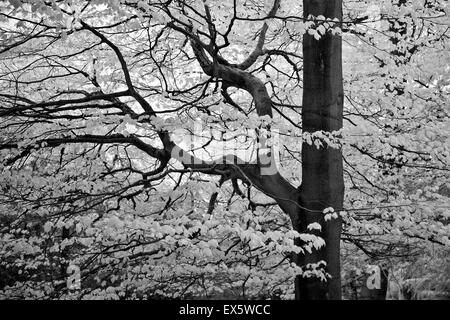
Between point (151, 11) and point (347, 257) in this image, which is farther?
point (347, 257)

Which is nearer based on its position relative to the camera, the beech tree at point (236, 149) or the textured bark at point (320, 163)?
the beech tree at point (236, 149)

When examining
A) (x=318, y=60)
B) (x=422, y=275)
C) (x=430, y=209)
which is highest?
(x=318, y=60)

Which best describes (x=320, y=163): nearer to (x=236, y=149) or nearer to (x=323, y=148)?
(x=323, y=148)

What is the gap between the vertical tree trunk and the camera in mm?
6035

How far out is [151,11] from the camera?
4688 millimetres

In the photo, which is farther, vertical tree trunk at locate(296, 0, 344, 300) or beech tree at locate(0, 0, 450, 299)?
vertical tree trunk at locate(296, 0, 344, 300)

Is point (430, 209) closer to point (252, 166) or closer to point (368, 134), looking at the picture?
point (368, 134)

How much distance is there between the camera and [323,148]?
20.1 ft

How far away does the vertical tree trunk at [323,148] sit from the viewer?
6.04 meters

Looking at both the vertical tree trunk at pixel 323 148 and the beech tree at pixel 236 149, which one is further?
the vertical tree trunk at pixel 323 148

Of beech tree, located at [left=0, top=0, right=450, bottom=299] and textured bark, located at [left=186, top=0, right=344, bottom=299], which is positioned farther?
textured bark, located at [left=186, top=0, right=344, bottom=299]
